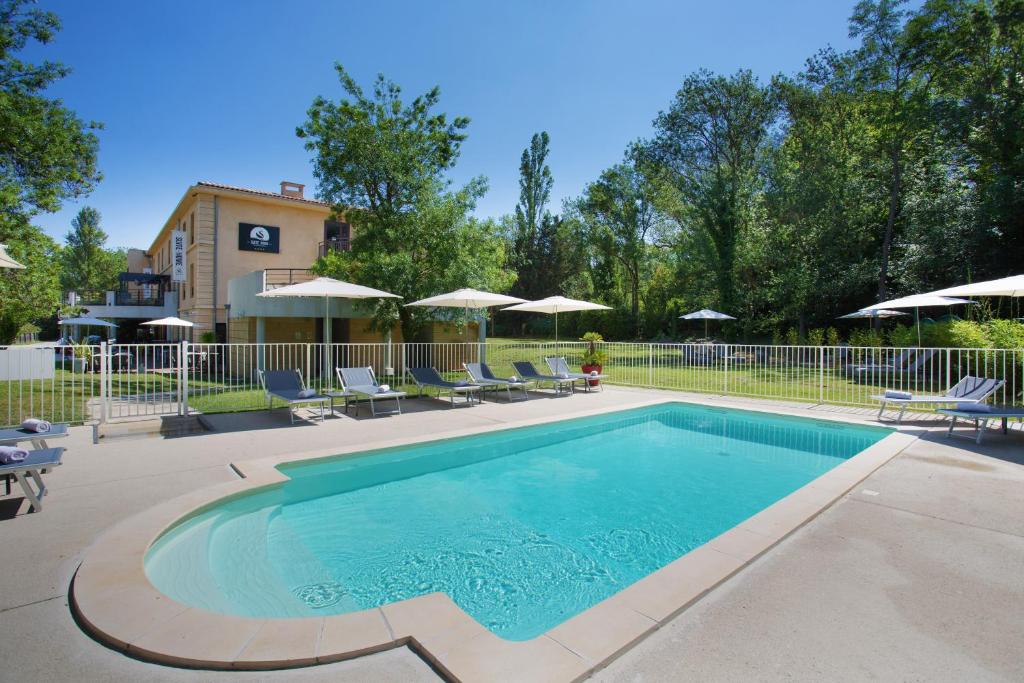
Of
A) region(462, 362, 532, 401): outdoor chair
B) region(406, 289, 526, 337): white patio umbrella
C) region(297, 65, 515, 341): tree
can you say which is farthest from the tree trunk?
region(406, 289, 526, 337): white patio umbrella

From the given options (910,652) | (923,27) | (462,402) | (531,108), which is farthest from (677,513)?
(923,27)

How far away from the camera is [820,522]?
4.40m

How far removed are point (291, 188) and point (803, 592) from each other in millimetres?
28941

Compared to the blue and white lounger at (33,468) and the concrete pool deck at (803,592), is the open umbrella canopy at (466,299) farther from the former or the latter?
the blue and white lounger at (33,468)

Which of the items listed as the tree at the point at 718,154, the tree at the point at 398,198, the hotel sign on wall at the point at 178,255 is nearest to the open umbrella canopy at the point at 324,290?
the tree at the point at 398,198

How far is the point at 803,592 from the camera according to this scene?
3.18 m

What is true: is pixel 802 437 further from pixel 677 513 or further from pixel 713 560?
pixel 713 560

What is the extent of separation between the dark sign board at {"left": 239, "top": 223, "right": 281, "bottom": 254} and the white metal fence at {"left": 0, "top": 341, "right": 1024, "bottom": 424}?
7.66 metres

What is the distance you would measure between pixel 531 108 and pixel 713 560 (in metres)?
18.1

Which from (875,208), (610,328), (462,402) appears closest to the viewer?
(462,402)

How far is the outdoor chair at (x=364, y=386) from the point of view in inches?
380

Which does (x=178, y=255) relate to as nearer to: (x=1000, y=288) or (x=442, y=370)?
(x=442, y=370)

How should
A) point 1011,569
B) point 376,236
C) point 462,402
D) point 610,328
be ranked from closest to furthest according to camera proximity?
point 1011,569
point 462,402
point 376,236
point 610,328

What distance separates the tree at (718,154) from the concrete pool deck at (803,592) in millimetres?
21664
